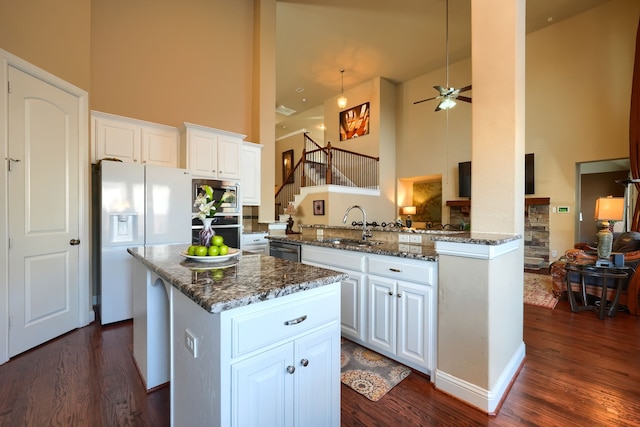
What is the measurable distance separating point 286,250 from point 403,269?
1570mm

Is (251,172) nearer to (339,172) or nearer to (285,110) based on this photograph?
(339,172)

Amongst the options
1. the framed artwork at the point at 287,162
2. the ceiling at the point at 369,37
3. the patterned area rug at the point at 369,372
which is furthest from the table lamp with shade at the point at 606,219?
the framed artwork at the point at 287,162

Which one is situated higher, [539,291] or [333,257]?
[333,257]

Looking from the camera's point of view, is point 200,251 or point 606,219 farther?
point 606,219

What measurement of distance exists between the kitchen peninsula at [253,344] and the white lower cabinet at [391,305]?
951 millimetres

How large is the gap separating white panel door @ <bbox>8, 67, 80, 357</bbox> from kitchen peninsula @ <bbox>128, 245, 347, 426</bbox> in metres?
1.95

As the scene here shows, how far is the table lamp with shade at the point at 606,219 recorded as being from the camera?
11.6 feet

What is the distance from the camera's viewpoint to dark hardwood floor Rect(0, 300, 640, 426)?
5.66 feet

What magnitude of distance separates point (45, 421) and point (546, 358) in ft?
12.0

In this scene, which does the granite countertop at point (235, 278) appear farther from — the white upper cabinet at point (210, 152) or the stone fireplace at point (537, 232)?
the stone fireplace at point (537, 232)

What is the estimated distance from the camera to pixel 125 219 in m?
3.21

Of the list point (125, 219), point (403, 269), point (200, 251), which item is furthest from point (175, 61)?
point (403, 269)

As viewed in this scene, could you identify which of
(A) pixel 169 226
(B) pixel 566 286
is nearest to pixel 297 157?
(A) pixel 169 226

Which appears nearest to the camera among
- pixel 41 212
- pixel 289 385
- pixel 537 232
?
pixel 289 385
